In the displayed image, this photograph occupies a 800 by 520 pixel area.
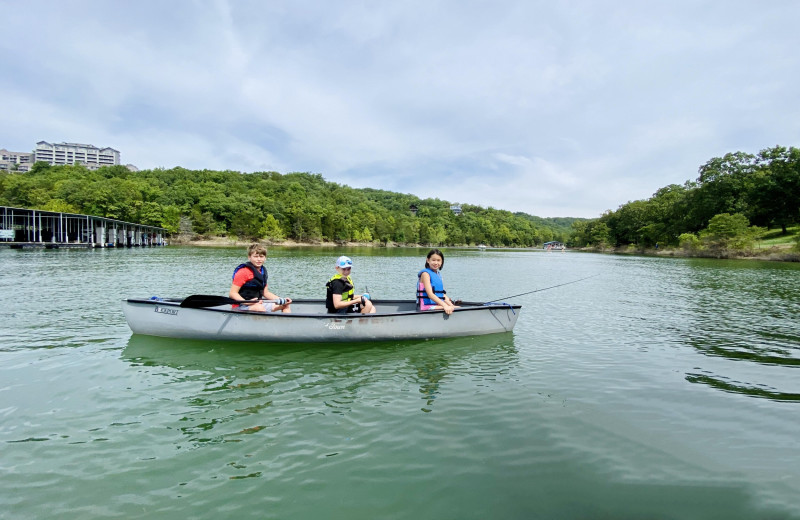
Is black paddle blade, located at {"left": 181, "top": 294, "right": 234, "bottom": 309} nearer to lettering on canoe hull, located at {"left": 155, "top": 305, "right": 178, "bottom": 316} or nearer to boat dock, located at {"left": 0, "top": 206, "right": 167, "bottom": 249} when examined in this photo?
lettering on canoe hull, located at {"left": 155, "top": 305, "right": 178, "bottom": 316}

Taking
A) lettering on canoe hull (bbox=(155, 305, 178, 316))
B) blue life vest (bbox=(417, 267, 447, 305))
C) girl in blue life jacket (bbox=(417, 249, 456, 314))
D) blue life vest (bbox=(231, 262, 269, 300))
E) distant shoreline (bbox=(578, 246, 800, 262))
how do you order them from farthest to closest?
distant shoreline (bbox=(578, 246, 800, 262))
blue life vest (bbox=(417, 267, 447, 305))
girl in blue life jacket (bbox=(417, 249, 456, 314))
blue life vest (bbox=(231, 262, 269, 300))
lettering on canoe hull (bbox=(155, 305, 178, 316))

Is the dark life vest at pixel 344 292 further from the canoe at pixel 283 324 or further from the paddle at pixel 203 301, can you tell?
the paddle at pixel 203 301

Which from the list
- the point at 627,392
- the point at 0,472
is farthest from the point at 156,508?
the point at 627,392

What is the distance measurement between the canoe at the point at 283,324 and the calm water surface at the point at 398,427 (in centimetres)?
32

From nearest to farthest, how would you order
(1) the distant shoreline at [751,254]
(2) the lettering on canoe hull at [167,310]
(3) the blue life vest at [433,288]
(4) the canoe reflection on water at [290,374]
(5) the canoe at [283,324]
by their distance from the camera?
(4) the canoe reflection on water at [290,374] → (5) the canoe at [283,324] → (2) the lettering on canoe hull at [167,310] → (3) the blue life vest at [433,288] → (1) the distant shoreline at [751,254]

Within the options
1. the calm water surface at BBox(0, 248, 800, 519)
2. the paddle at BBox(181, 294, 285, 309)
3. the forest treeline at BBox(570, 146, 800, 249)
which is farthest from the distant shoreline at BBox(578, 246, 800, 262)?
the paddle at BBox(181, 294, 285, 309)

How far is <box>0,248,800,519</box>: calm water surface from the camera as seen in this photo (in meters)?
4.01

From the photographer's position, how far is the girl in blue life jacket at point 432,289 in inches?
384

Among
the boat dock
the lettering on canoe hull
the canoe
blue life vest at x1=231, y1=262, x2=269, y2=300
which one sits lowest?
the canoe

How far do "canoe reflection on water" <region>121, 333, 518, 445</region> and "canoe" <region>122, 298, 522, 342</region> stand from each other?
0.23 m

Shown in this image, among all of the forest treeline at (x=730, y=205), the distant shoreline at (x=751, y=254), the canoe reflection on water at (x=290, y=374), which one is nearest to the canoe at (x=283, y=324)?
the canoe reflection on water at (x=290, y=374)

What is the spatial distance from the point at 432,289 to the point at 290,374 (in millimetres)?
3909

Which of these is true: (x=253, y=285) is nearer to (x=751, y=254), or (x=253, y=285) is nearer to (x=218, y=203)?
(x=751, y=254)

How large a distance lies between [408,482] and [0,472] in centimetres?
418
